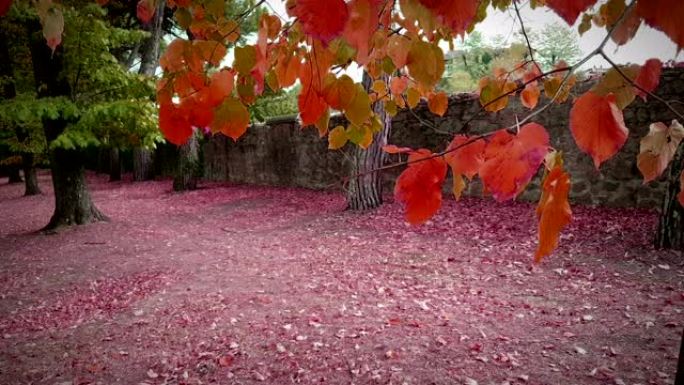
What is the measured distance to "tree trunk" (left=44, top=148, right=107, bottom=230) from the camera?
7219 millimetres

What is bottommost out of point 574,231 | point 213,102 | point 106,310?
point 106,310

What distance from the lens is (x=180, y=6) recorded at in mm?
1358

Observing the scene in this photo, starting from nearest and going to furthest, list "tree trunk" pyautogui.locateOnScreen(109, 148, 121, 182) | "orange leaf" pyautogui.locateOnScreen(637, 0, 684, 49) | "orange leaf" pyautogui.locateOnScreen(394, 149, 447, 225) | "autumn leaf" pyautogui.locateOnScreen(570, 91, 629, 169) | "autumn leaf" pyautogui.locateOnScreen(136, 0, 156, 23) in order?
"orange leaf" pyautogui.locateOnScreen(637, 0, 684, 49)
"autumn leaf" pyautogui.locateOnScreen(570, 91, 629, 169)
"orange leaf" pyautogui.locateOnScreen(394, 149, 447, 225)
"autumn leaf" pyautogui.locateOnScreen(136, 0, 156, 23)
"tree trunk" pyautogui.locateOnScreen(109, 148, 121, 182)

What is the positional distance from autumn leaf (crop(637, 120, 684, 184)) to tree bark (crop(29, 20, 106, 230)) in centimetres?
798

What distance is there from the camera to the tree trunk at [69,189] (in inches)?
284

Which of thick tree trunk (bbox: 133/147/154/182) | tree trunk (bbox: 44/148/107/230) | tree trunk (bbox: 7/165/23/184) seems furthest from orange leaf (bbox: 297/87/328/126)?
tree trunk (bbox: 7/165/23/184)

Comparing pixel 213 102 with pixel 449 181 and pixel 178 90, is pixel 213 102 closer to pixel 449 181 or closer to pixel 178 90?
pixel 178 90

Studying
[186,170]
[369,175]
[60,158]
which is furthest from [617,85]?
[186,170]

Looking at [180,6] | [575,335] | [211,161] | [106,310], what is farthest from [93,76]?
[211,161]

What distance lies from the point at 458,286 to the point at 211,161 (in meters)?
13.4

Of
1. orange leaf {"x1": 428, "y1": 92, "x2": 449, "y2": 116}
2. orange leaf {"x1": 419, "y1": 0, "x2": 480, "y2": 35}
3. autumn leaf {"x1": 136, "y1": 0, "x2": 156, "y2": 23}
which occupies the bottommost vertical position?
orange leaf {"x1": 419, "y1": 0, "x2": 480, "y2": 35}

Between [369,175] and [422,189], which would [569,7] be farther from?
[369,175]

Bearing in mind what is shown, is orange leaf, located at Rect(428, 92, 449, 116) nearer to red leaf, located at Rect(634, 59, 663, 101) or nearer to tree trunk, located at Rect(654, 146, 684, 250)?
red leaf, located at Rect(634, 59, 663, 101)

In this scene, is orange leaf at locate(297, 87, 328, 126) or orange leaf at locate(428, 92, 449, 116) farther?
orange leaf at locate(428, 92, 449, 116)
